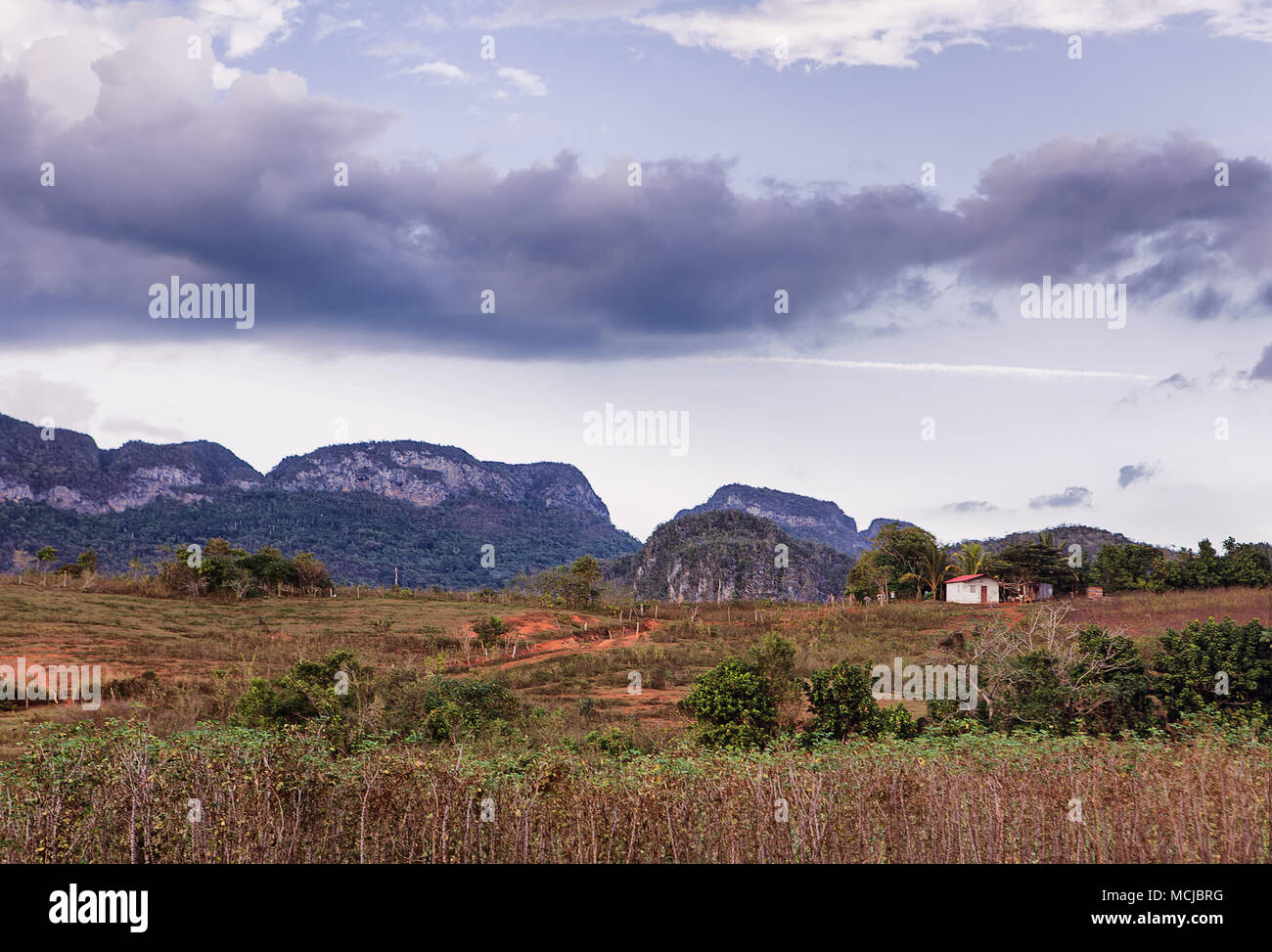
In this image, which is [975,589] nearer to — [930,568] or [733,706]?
[930,568]

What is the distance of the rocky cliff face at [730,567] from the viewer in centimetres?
10312

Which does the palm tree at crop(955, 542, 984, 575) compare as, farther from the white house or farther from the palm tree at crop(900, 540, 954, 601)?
the white house

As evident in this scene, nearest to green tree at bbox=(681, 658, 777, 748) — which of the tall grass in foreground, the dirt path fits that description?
the tall grass in foreground

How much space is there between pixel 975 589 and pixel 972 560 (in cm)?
624

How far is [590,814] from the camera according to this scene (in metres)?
6.19

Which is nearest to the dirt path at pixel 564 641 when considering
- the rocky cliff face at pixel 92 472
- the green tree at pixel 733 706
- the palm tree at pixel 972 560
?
the green tree at pixel 733 706

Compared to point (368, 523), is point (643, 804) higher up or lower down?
lower down

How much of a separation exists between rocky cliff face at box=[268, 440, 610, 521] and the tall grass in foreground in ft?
504

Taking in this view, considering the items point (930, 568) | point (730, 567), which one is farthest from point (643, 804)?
point (730, 567)

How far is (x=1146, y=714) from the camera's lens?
1349 centimetres
